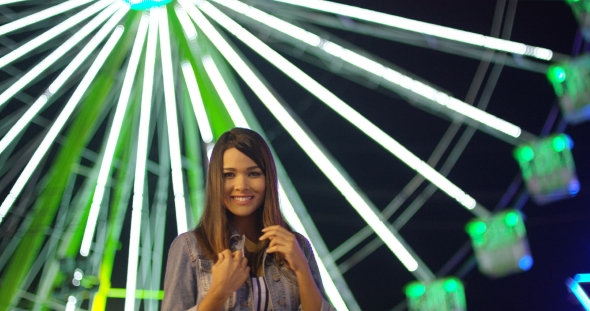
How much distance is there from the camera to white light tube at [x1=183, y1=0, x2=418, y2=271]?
5.26 metres

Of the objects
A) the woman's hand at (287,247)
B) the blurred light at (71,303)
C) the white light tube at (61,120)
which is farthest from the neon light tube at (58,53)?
the woman's hand at (287,247)

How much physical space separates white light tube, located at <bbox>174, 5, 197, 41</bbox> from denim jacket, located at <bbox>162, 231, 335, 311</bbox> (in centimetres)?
412

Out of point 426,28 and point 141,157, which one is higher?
point 426,28

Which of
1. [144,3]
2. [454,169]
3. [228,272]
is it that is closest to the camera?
[228,272]

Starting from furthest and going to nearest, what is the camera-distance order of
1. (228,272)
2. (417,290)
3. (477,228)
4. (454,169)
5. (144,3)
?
(454,169), (477,228), (417,290), (144,3), (228,272)

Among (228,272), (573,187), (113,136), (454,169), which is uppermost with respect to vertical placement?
(454,169)

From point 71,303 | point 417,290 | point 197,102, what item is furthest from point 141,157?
point 417,290

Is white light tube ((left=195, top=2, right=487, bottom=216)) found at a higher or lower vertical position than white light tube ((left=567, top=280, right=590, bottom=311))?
higher

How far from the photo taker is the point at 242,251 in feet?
5.94

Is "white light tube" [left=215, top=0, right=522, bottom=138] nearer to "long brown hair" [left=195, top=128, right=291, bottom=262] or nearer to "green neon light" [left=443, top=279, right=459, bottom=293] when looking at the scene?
"green neon light" [left=443, top=279, right=459, bottom=293]

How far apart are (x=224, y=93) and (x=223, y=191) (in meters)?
3.63

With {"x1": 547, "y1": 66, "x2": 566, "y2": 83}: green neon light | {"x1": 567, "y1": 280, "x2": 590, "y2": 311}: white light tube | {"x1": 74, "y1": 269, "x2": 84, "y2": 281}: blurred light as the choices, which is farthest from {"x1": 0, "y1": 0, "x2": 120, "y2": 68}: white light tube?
{"x1": 567, "y1": 280, "x2": 590, "y2": 311}: white light tube

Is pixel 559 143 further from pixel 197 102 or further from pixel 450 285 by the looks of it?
pixel 197 102

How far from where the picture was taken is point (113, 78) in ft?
19.2
